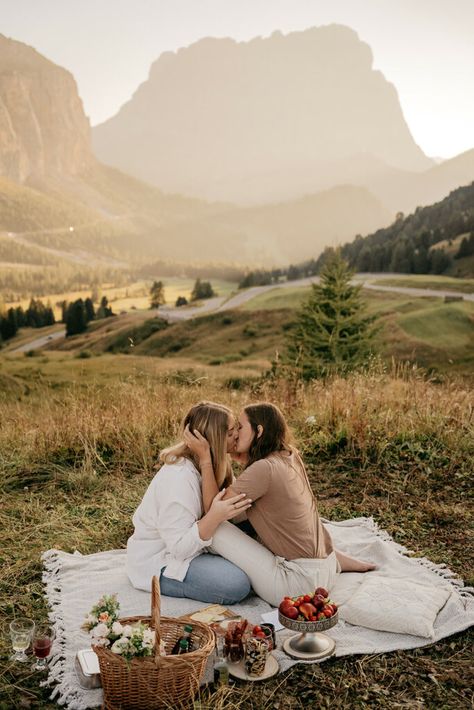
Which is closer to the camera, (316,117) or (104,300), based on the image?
(104,300)

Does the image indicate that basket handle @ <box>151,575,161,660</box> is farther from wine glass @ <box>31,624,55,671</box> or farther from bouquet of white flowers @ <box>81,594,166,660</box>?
wine glass @ <box>31,624,55,671</box>

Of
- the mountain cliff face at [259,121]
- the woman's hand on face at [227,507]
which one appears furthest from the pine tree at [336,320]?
the mountain cliff face at [259,121]

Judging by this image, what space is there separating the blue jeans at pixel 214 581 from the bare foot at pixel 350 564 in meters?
0.72

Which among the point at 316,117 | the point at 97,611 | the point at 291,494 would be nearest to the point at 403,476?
the point at 291,494

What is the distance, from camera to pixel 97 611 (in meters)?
3.00

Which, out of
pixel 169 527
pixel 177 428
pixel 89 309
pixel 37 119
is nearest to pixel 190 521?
pixel 169 527

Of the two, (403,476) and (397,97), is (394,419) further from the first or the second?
(397,97)

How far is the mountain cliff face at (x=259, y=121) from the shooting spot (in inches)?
2451

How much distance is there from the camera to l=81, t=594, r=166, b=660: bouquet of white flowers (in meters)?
2.82

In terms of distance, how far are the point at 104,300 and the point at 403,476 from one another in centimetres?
3612

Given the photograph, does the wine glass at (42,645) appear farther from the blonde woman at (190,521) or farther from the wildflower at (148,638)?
the blonde woman at (190,521)

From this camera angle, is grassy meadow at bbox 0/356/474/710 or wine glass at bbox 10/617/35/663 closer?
grassy meadow at bbox 0/356/474/710

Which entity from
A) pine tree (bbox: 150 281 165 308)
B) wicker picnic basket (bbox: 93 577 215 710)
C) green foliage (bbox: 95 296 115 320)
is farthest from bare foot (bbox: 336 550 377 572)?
pine tree (bbox: 150 281 165 308)

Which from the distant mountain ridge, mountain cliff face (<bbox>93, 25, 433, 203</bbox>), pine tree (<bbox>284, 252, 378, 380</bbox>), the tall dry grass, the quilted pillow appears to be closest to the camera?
the quilted pillow
